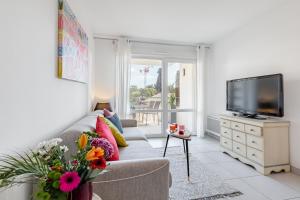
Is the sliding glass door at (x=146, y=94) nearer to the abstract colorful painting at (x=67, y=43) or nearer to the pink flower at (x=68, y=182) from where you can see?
the abstract colorful painting at (x=67, y=43)

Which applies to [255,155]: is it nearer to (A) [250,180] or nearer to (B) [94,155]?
(A) [250,180]

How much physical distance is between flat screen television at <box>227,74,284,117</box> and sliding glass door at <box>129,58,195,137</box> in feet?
4.75

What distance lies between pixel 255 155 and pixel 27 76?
10.0ft

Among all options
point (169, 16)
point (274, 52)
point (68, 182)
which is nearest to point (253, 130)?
point (274, 52)

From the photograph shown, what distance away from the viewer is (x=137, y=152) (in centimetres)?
202

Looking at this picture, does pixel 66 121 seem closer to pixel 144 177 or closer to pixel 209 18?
pixel 144 177

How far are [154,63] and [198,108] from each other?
5.59ft

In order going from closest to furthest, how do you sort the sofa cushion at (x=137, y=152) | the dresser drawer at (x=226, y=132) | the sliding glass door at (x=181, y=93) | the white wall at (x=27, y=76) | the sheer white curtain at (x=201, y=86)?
the white wall at (x=27, y=76) < the sofa cushion at (x=137, y=152) < the dresser drawer at (x=226, y=132) < the sheer white curtain at (x=201, y=86) < the sliding glass door at (x=181, y=93)

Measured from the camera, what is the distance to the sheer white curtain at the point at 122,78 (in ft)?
13.8

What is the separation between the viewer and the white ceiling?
2.74m

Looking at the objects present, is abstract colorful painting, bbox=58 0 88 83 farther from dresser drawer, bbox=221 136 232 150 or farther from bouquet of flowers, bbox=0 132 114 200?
dresser drawer, bbox=221 136 232 150

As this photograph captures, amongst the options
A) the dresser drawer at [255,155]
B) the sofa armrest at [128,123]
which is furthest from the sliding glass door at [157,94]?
the dresser drawer at [255,155]

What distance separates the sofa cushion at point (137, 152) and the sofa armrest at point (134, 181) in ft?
1.92

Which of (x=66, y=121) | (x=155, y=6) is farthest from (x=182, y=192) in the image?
(x=155, y=6)
